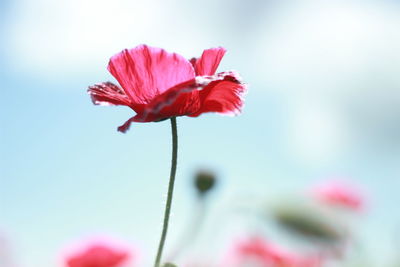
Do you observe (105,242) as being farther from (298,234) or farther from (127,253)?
(298,234)

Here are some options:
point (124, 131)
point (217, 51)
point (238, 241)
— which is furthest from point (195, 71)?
point (238, 241)

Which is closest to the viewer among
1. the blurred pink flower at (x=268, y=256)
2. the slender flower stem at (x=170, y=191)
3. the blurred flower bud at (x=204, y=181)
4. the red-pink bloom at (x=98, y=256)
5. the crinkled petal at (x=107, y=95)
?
the slender flower stem at (x=170, y=191)

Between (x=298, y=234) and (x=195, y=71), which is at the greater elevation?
(x=195, y=71)

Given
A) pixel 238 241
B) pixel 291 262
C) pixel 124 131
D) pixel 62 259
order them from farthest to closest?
pixel 238 241 < pixel 291 262 < pixel 62 259 < pixel 124 131

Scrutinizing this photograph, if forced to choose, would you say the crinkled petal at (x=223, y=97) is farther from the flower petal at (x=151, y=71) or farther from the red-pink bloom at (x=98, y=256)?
the red-pink bloom at (x=98, y=256)

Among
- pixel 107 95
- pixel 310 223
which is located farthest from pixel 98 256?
pixel 107 95

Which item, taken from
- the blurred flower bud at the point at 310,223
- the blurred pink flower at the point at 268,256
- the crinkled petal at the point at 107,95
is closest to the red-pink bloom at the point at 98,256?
the blurred pink flower at the point at 268,256

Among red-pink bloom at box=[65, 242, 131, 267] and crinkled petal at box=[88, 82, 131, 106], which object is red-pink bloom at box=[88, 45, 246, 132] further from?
red-pink bloom at box=[65, 242, 131, 267]
